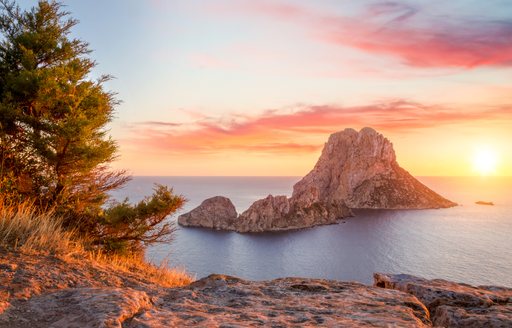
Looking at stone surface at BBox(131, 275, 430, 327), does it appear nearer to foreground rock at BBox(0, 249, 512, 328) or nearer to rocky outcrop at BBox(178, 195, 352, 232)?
foreground rock at BBox(0, 249, 512, 328)

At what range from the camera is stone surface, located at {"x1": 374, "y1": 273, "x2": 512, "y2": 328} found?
3.94m

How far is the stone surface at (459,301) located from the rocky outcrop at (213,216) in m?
131

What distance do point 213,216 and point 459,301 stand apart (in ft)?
447

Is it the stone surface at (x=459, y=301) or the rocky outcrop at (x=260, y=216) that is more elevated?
the stone surface at (x=459, y=301)

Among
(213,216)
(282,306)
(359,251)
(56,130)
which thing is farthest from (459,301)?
(213,216)

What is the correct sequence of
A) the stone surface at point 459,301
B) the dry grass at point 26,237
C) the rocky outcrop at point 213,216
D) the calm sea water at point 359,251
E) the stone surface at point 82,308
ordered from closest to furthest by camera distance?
the stone surface at point 82,308 → the stone surface at point 459,301 → the dry grass at point 26,237 → the calm sea water at point 359,251 → the rocky outcrop at point 213,216

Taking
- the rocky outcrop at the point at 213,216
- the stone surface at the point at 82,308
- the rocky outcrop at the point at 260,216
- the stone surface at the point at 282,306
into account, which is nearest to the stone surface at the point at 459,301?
the stone surface at the point at 282,306

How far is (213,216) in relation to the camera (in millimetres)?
138000

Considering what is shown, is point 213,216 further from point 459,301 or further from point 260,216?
point 459,301

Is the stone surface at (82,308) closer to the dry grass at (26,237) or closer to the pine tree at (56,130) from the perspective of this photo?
the dry grass at (26,237)

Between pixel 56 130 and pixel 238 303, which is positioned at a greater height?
pixel 56 130

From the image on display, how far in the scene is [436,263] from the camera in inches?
3477

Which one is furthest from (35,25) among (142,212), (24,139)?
(142,212)

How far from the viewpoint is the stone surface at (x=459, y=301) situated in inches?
155
